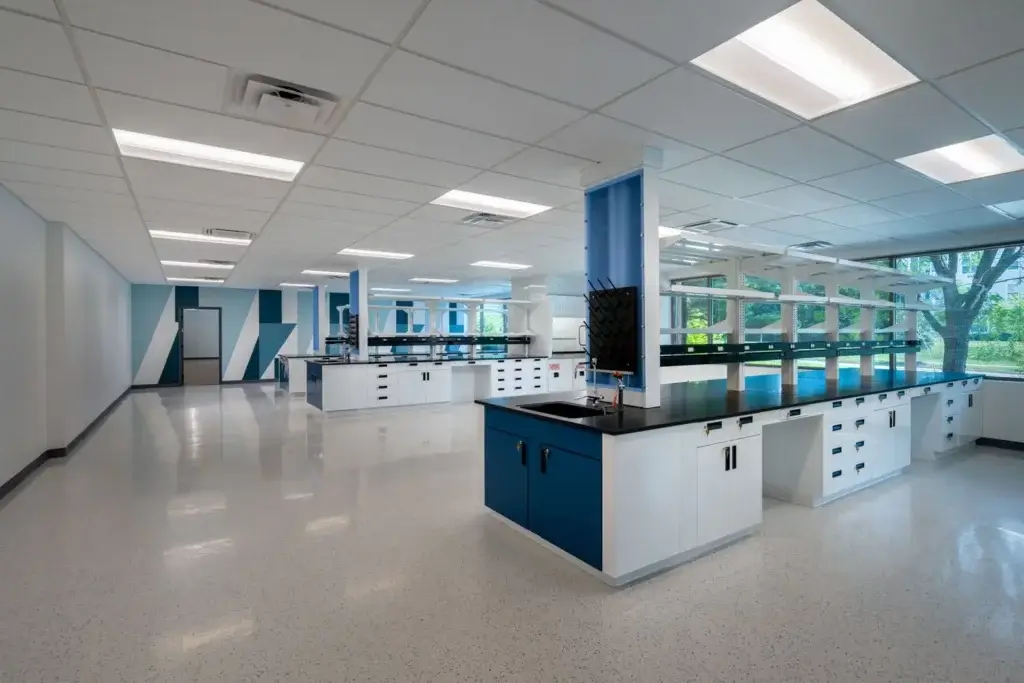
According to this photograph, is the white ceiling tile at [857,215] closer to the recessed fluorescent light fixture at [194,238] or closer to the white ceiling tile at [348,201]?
the white ceiling tile at [348,201]

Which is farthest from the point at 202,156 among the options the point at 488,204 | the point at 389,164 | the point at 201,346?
the point at 201,346

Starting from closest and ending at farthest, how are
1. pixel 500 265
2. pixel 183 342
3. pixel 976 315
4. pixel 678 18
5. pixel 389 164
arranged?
pixel 678 18
pixel 389 164
pixel 976 315
pixel 500 265
pixel 183 342

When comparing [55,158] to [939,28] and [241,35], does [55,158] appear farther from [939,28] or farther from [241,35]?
[939,28]

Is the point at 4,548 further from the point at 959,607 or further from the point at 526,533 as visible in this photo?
the point at 959,607

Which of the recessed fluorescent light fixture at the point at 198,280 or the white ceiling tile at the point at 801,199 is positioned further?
the recessed fluorescent light fixture at the point at 198,280

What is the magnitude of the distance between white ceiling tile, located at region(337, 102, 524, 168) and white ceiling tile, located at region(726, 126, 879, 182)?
5.28 ft

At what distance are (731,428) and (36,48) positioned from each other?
3927 millimetres

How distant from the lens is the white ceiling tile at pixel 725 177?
364 centimetres

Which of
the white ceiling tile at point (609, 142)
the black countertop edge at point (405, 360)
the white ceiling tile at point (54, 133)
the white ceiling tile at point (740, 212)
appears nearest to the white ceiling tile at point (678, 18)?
the white ceiling tile at point (609, 142)

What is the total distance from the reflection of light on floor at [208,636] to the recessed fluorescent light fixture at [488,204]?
3.43m

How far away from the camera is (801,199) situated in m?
4.52

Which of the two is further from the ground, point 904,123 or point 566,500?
point 904,123

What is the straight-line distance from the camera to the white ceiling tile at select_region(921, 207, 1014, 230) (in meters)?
4.95

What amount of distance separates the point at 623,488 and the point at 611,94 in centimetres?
204
